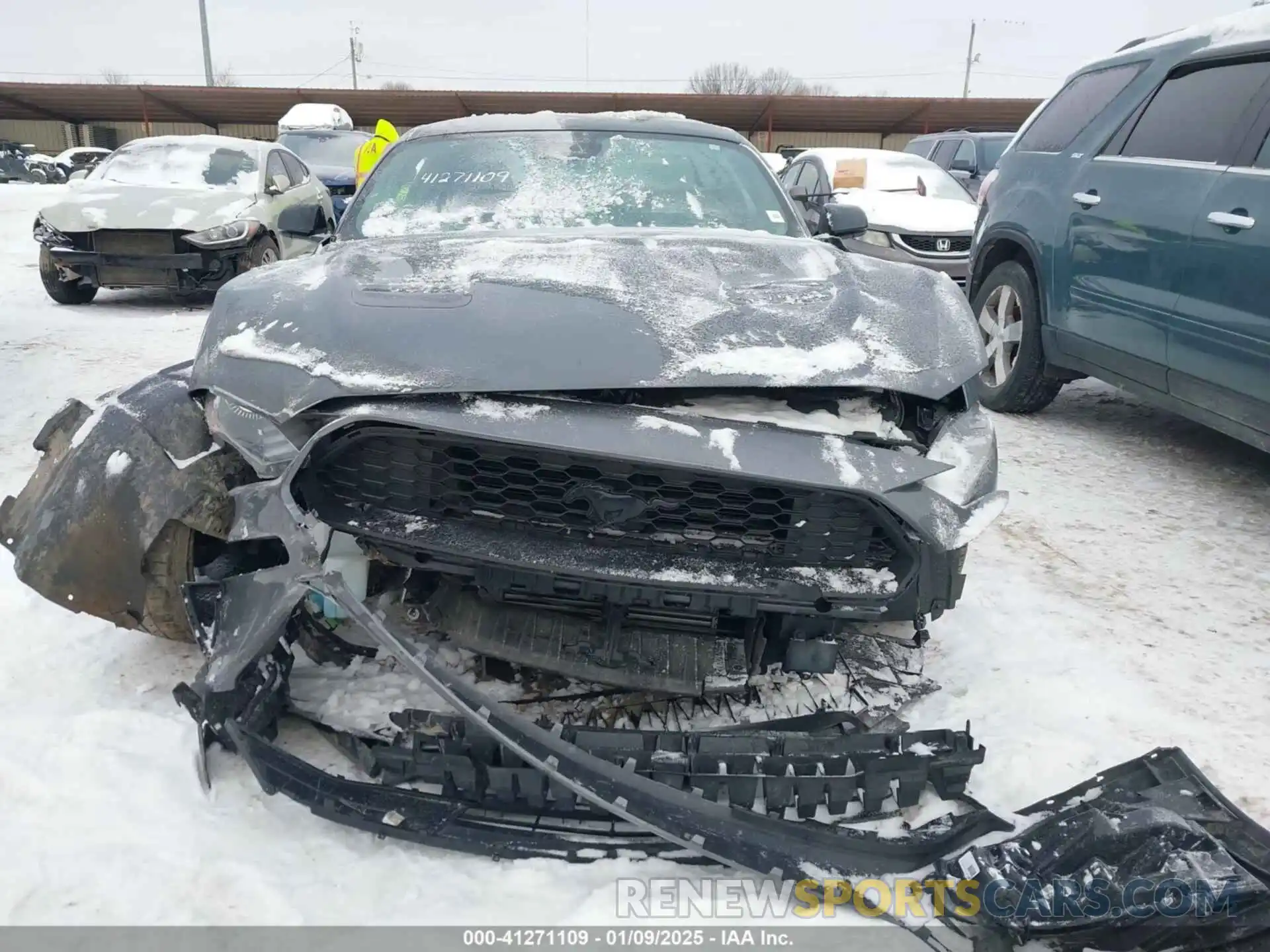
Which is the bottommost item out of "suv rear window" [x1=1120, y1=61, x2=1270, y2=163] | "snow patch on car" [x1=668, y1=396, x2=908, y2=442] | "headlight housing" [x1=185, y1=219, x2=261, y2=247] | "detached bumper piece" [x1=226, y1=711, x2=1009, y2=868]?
"detached bumper piece" [x1=226, y1=711, x2=1009, y2=868]

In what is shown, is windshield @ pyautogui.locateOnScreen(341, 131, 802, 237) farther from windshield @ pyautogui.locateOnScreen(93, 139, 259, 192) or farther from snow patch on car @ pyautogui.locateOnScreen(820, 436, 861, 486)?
windshield @ pyautogui.locateOnScreen(93, 139, 259, 192)

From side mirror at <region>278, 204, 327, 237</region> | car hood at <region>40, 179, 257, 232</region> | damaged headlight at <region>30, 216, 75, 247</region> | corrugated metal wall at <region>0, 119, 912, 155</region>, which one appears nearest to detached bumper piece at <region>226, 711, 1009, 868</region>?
side mirror at <region>278, 204, 327, 237</region>

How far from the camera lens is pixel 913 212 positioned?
8883mm

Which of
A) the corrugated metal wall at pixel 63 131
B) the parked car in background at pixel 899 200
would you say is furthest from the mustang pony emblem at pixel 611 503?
the corrugated metal wall at pixel 63 131

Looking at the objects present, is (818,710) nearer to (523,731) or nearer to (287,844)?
(523,731)

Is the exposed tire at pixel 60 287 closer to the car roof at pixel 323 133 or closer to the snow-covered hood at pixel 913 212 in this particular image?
the car roof at pixel 323 133

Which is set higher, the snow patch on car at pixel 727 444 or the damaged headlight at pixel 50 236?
the snow patch on car at pixel 727 444

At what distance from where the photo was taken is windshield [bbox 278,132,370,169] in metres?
13.6

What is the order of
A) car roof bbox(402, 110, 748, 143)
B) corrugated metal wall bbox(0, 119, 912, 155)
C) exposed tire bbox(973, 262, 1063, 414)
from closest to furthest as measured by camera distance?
car roof bbox(402, 110, 748, 143), exposed tire bbox(973, 262, 1063, 414), corrugated metal wall bbox(0, 119, 912, 155)

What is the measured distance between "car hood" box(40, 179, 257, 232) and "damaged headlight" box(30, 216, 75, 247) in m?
0.08

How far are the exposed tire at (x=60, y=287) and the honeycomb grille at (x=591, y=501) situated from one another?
7632mm

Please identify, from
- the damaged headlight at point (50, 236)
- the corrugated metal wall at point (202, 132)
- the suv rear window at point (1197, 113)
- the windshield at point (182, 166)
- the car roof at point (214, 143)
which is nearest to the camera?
the suv rear window at point (1197, 113)

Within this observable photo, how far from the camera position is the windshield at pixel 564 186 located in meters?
3.16

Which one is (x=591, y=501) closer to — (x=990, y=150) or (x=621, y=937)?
(x=621, y=937)
